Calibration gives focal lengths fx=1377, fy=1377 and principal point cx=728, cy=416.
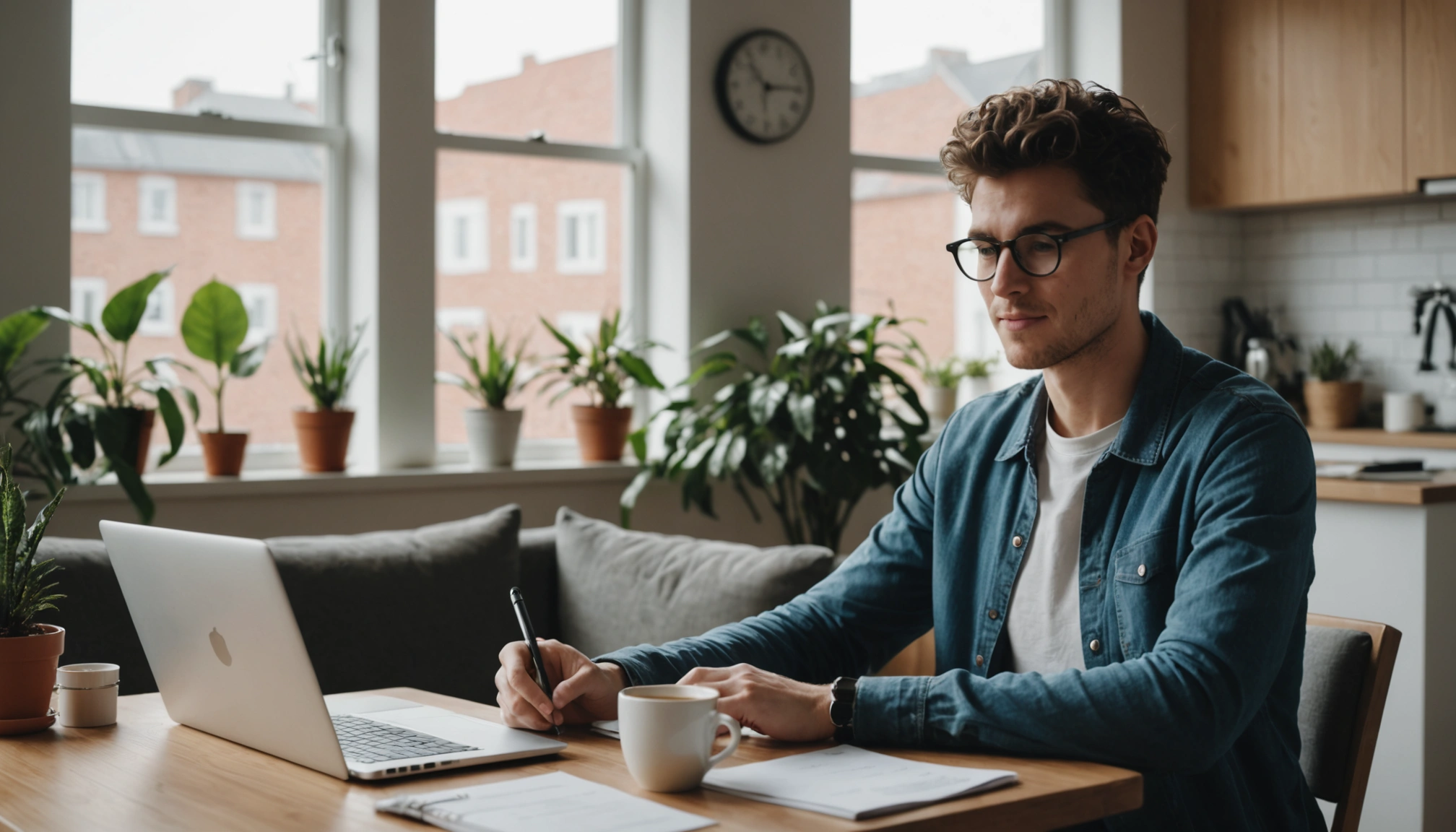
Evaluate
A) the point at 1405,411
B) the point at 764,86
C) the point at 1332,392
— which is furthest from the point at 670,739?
the point at 1332,392

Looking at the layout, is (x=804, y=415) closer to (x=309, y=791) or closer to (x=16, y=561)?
(x=16, y=561)

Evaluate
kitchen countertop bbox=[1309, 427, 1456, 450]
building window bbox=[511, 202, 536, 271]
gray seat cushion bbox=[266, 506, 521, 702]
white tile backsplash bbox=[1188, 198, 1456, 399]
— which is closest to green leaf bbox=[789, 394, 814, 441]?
building window bbox=[511, 202, 536, 271]

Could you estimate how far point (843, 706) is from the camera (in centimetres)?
141

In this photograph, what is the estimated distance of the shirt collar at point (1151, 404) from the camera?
1.61 metres

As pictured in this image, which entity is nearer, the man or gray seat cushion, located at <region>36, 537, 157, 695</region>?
the man

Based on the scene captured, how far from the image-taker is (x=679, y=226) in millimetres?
4430

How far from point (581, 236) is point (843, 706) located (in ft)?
10.7

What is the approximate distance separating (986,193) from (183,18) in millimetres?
2906

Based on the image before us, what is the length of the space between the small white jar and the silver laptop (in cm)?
7

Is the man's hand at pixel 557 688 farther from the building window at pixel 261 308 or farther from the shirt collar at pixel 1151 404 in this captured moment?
the building window at pixel 261 308

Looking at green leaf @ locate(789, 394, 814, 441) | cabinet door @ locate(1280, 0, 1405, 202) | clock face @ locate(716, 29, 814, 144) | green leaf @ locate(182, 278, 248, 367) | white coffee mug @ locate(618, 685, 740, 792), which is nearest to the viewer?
white coffee mug @ locate(618, 685, 740, 792)

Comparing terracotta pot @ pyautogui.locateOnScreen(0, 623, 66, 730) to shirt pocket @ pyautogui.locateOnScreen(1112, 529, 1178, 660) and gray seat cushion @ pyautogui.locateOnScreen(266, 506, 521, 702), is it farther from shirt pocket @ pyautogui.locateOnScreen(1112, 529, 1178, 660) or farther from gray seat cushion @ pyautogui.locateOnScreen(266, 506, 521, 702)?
shirt pocket @ pyautogui.locateOnScreen(1112, 529, 1178, 660)

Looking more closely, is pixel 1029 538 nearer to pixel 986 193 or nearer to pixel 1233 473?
pixel 1233 473

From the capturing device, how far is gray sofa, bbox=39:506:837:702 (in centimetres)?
255
